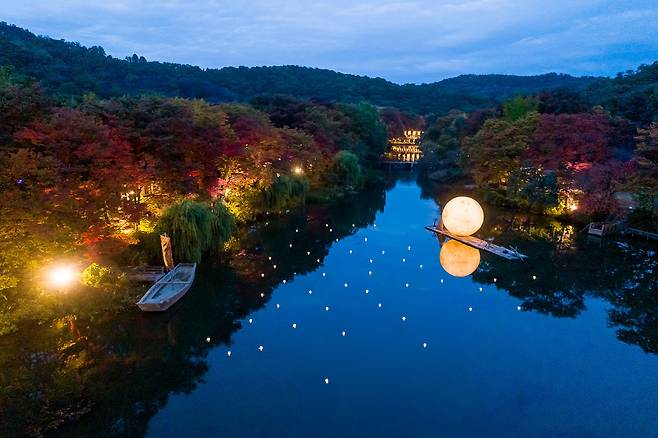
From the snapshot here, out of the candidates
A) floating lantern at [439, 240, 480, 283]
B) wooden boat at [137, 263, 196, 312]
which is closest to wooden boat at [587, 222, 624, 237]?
floating lantern at [439, 240, 480, 283]

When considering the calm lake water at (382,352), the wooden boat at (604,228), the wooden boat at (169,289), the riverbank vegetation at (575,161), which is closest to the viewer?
the calm lake water at (382,352)

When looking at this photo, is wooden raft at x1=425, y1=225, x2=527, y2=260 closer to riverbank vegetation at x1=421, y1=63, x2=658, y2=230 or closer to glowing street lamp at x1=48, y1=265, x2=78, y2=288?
riverbank vegetation at x1=421, y1=63, x2=658, y2=230

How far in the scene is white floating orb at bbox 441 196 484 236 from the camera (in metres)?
27.6

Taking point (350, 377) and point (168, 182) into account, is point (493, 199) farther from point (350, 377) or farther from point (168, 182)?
point (350, 377)

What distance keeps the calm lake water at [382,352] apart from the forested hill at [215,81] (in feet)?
55.4

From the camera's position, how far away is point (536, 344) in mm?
15883

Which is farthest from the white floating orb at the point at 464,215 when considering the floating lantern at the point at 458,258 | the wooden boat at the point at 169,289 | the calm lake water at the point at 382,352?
the wooden boat at the point at 169,289

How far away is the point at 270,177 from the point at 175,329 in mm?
18647

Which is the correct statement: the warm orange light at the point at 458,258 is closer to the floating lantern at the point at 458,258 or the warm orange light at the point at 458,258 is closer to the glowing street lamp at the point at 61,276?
the floating lantern at the point at 458,258

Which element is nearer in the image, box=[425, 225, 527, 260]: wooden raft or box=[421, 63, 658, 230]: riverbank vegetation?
box=[425, 225, 527, 260]: wooden raft

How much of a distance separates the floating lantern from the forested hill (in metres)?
24.0

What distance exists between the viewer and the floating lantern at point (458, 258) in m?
23.7

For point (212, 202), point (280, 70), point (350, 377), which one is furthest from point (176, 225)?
point (280, 70)

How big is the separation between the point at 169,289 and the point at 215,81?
102 m
